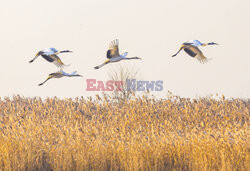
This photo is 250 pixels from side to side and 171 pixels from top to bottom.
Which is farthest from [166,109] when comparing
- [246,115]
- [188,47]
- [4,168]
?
[4,168]

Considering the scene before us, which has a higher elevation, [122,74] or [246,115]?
[122,74]

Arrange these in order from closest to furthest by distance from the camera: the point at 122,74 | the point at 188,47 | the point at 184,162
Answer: the point at 184,162 → the point at 188,47 → the point at 122,74

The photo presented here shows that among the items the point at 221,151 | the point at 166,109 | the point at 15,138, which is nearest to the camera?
the point at 221,151

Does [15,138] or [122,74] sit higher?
[122,74]

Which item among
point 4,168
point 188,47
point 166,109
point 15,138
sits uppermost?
point 188,47

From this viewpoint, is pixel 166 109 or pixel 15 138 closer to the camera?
pixel 15 138

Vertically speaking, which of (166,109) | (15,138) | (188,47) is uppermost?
(188,47)

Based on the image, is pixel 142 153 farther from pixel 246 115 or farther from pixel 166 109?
pixel 246 115

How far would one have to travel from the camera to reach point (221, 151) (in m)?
7.12

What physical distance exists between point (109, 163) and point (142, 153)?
2.23ft

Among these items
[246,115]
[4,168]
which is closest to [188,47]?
[4,168]

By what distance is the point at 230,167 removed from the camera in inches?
283

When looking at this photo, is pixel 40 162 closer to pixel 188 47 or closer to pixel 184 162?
pixel 184 162

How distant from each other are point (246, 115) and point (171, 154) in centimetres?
758
